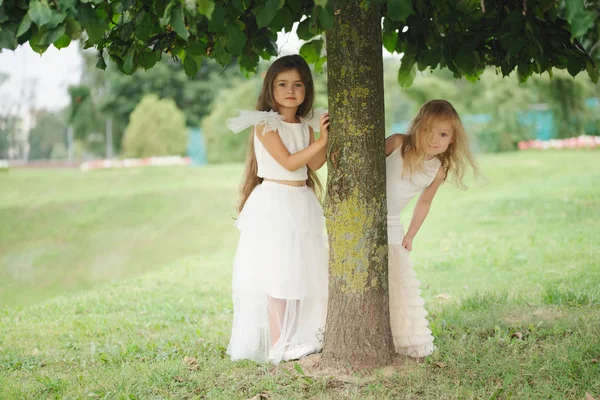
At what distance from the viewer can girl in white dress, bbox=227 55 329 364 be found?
13.5 ft

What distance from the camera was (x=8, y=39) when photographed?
8.62 feet

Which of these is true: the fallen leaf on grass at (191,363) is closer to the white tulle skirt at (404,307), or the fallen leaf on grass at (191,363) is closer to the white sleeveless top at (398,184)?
the white tulle skirt at (404,307)

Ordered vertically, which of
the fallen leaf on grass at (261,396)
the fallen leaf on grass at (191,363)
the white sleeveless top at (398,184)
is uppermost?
the white sleeveless top at (398,184)

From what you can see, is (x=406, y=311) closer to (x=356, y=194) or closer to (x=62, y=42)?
(x=356, y=194)

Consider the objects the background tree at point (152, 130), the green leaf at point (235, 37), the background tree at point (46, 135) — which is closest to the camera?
the green leaf at point (235, 37)

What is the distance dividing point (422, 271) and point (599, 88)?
30.2 ft

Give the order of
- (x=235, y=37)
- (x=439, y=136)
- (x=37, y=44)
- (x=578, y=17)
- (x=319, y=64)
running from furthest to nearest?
1. (x=319, y=64)
2. (x=439, y=136)
3. (x=235, y=37)
4. (x=37, y=44)
5. (x=578, y=17)

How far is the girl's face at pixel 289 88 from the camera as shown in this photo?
13.7ft

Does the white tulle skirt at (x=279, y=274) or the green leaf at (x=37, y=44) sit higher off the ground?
the green leaf at (x=37, y=44)

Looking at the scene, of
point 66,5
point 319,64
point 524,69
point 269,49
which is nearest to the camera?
point 66,5

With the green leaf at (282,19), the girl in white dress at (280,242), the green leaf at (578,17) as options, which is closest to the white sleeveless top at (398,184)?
the girl in white dress at (280,242)

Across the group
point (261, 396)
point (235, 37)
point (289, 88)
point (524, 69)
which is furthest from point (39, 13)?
point (524, 69)

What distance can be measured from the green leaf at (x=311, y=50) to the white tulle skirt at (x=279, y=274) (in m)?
0.86

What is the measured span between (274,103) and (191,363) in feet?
5.14
